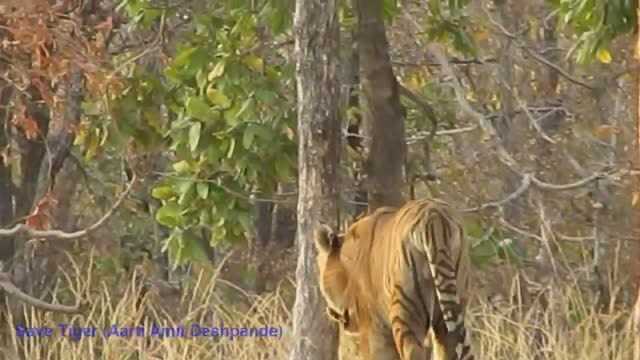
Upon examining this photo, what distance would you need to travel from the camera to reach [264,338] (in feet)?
23.9

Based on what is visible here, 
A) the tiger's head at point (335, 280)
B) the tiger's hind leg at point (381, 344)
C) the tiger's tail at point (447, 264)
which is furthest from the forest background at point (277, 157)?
the tiger's tail at point (447, 264)

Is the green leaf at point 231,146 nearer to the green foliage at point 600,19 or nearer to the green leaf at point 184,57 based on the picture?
the green leaf at point 184,57

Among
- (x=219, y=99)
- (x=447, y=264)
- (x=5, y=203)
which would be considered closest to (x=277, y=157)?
(x=219, y=99)

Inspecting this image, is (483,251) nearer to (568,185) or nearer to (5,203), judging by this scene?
(568,185)

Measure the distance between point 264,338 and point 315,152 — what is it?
2.04 meters

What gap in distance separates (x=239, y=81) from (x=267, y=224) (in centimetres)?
411

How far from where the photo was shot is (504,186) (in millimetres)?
9781

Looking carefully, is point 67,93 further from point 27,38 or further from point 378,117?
point 378,117

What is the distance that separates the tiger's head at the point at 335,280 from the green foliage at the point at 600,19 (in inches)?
69.2

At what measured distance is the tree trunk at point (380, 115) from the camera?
619cm

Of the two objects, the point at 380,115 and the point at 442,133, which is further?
the point at 442,133

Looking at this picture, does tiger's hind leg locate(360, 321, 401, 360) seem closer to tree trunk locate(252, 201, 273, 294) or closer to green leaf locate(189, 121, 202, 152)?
green leaf locate(189, 121, 202, 152)

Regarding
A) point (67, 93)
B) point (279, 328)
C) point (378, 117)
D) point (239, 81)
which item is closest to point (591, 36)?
point (378, 117)

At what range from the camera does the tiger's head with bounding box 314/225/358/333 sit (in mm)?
5078
